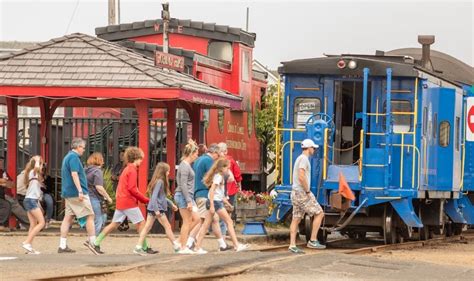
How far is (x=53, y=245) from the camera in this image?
19859 millimetres

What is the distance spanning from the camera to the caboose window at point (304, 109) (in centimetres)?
2180

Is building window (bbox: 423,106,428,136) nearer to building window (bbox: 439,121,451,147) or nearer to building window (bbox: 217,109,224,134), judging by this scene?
building window (bbox: 439,121,451,147)

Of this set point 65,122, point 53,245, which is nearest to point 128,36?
point 65,122

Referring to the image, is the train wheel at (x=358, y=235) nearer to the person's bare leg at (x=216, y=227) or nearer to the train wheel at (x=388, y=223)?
the train wheel at (x=388, y=223)

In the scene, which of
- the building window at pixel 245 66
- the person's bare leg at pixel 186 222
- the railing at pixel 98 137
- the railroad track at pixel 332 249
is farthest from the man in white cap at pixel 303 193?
the building window at pixel 245 66

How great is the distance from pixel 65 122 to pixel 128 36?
6669 mm

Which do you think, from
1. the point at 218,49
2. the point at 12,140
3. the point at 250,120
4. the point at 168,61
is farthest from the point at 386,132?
the point at 250,120

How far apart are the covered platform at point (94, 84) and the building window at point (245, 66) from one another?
23.5ft

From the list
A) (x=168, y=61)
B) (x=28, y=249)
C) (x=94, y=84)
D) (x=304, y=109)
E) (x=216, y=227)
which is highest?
(x=168, y=61)

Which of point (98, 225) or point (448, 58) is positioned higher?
point (448, 58)

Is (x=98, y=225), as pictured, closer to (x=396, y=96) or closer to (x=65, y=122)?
(x=396, y=96)

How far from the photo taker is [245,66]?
32.6m

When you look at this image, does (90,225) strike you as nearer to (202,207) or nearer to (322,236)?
(202,207)

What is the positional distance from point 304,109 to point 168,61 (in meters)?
3.25
